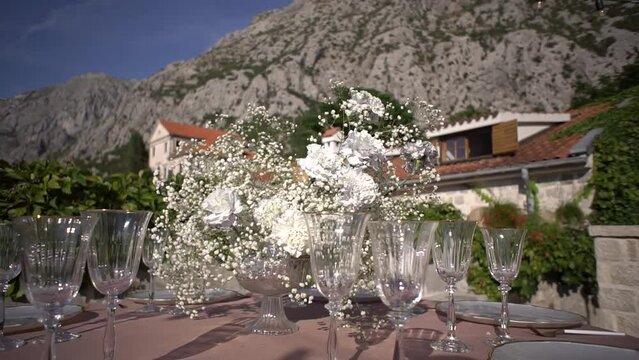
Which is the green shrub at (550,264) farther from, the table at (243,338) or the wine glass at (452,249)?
the wine glass at (452,249)

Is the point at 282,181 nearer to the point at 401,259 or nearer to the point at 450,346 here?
the point at 401,259

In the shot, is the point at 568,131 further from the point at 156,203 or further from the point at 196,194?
the point at 196,194

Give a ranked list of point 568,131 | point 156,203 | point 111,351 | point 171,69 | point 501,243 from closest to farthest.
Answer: point 111,351 → point 501,243 → point 156,203 → point 568,131 → point 171,69

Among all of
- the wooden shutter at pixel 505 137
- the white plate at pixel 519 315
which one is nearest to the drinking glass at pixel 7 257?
the white plate at pixel 519 315

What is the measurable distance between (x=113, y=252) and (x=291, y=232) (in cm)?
57

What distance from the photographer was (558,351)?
3.80ft

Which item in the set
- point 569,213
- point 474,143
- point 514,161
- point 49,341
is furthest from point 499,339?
point 474,143

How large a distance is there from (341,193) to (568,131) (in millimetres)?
11047

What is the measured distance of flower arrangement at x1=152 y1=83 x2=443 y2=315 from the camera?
1.41m

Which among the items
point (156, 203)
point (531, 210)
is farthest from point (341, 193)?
point (531, 210)

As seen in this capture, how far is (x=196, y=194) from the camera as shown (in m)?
1.62

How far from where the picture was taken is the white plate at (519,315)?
5.07 ft

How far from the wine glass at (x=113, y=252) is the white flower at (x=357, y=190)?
676mm

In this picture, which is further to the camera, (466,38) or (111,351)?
(466,38)
